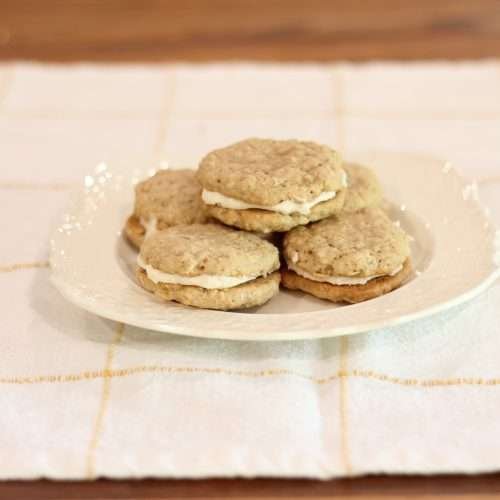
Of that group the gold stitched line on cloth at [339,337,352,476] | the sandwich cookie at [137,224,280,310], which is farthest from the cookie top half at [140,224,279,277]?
the gold stitched line on cloth at [339,337,352,476]

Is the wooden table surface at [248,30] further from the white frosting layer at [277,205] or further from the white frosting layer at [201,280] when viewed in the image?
the white frosting layer at [201,280]

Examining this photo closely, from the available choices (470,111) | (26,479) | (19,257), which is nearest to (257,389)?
(26,479)

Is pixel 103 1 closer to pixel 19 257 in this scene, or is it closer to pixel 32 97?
pixel 32 97

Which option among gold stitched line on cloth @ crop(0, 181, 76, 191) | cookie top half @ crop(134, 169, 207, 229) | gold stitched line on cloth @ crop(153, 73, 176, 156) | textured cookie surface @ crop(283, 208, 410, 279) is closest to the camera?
textured cookie surface @ crop(283, 208, 410, 279)

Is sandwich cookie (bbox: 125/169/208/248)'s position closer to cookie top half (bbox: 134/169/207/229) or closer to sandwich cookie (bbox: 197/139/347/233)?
cookie top half (bbox: 134/169/207/229)

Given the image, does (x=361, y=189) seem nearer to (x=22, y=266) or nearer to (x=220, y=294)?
(x=220, y=294)

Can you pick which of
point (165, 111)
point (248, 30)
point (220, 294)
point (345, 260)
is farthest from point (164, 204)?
point (248, 30)

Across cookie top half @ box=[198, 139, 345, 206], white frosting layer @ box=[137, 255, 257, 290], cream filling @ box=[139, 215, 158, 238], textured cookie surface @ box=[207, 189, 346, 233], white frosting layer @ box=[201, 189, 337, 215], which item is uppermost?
cookie top half @ box=[198, 139, 345, 206]

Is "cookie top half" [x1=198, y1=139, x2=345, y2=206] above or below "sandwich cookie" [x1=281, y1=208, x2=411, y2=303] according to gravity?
above
